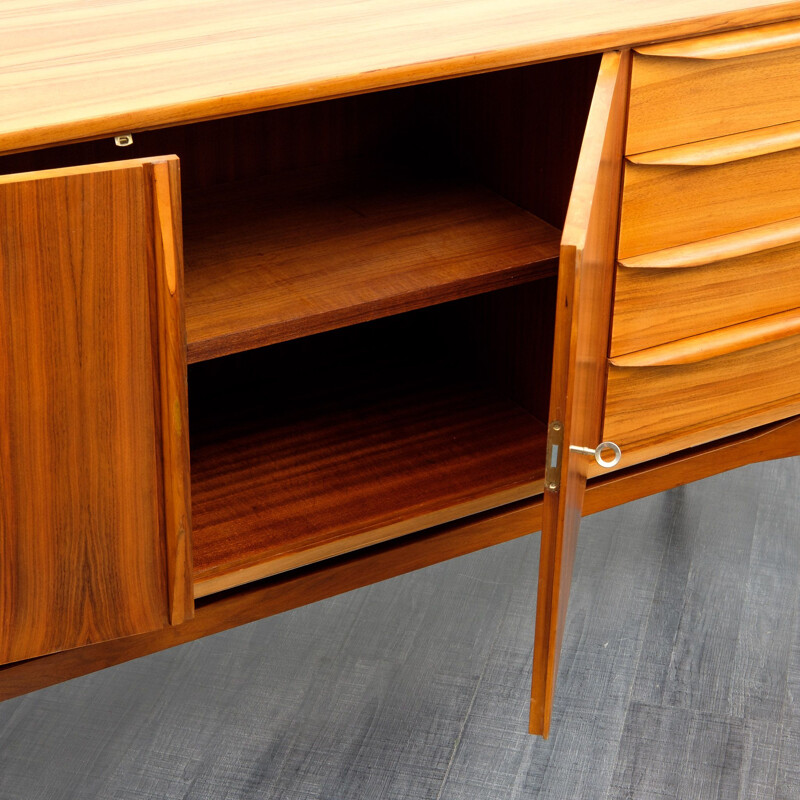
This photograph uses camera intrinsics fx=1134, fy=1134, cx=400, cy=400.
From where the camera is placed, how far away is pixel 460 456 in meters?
1.17

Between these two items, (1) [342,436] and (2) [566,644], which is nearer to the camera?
(1) [342,436]

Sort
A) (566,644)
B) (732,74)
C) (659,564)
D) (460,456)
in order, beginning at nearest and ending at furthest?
(732,74)
(460,456)
(566,644)
(659,564)

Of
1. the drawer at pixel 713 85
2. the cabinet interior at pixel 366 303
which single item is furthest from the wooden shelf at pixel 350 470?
the drawer at pixel 713 85

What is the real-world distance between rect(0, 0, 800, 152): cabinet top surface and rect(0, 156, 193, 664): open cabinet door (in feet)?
0.20

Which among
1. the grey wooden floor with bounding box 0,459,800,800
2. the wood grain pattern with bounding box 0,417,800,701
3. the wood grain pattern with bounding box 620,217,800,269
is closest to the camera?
the wood grain pattern with bounding box 0,417,800,701

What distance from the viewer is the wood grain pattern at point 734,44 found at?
0.96 metres

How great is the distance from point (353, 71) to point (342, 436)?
45 cm

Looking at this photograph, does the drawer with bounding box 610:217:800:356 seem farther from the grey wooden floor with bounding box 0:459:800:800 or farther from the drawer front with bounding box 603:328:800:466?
the grey wooden floor with bounding box 0:459:800:800


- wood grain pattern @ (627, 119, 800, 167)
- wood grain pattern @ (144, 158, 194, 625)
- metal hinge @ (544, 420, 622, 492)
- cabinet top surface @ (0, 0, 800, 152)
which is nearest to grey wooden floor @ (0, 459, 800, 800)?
wood grain pattern @ (144, 158, 194, 625)

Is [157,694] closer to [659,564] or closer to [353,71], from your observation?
[659,564]

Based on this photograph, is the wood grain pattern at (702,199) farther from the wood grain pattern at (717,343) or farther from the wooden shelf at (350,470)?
the wooden shelf at (350,470)

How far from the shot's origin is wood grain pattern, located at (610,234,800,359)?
1.06m

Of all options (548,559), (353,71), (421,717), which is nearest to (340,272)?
(353,71)

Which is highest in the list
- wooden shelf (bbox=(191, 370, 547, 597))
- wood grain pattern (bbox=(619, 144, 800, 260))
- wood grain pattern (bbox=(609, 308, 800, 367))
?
wood grain pattern (bbox=(619, 144, 800, 260))
